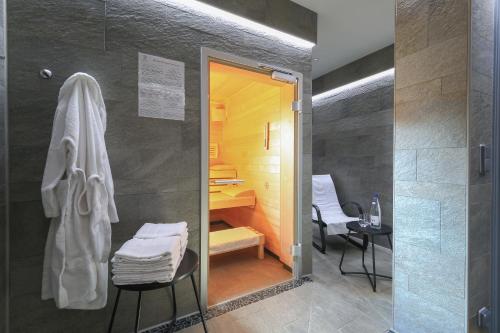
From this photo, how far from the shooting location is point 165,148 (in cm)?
164

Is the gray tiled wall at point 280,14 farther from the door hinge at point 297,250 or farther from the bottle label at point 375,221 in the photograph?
the door hinge at point 297,250

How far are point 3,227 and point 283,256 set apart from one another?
2.31m

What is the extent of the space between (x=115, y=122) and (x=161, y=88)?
39 cm

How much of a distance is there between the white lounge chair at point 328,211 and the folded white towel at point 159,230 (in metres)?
2.01

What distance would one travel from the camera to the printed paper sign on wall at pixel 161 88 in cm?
156

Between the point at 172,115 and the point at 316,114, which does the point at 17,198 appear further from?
the point at 316,114

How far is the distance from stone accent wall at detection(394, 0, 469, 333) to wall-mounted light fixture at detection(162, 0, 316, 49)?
928 millimetres

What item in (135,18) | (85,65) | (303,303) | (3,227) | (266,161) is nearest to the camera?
(3,227)

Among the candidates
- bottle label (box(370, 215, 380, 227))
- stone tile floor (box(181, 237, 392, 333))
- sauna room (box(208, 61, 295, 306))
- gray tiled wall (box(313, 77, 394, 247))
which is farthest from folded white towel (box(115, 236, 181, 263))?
gray tiled wall (box(313, 77, 394, 247))

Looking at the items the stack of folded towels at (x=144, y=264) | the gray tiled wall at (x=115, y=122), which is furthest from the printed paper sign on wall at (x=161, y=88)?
the stack of folded towels at (x=144, y=264)

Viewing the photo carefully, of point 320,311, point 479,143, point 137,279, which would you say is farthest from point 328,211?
point 137,279

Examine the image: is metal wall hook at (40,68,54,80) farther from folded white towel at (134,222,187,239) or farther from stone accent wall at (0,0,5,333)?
folded white towel at (134,222,187,239)

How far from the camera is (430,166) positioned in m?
1.33

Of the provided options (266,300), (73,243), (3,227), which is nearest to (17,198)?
(3,227)
